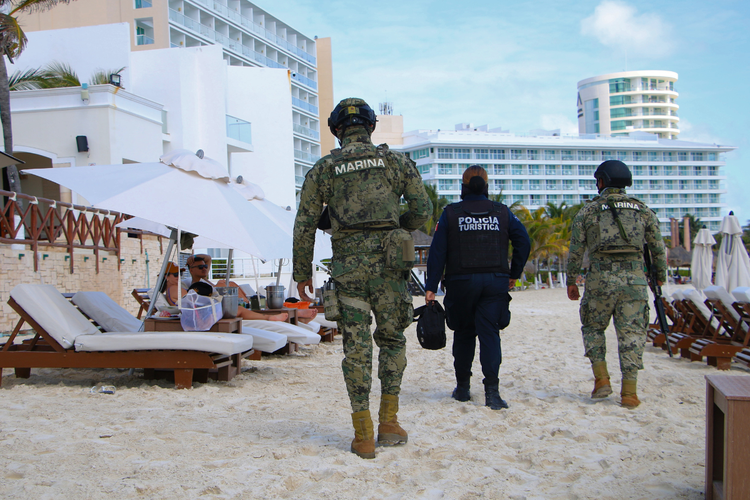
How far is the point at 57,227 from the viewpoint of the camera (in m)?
12.3

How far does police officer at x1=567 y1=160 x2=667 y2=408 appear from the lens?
4.45 meters

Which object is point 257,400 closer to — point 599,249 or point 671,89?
point 599,249

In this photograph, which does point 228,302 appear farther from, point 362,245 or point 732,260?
point 732,260

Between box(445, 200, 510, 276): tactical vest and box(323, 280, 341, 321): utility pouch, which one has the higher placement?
box(445, 200, 510, 276): tactical vest

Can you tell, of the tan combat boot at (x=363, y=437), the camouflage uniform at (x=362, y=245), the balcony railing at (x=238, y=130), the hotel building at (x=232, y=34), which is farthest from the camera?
the hotel building at (x=232, y=34)

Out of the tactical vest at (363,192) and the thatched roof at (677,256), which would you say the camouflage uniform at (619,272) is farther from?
the thatched roof at (677,256)

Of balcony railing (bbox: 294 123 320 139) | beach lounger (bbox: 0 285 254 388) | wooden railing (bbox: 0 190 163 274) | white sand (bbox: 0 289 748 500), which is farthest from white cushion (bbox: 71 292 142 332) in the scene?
balcony railing (bbox: 294 123 320 139)

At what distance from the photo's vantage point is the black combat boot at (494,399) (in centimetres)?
435

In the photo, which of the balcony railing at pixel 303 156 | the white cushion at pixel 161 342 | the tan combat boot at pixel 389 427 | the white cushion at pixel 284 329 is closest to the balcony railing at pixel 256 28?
the balcony railing at pixel 303 156

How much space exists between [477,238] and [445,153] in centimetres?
8604

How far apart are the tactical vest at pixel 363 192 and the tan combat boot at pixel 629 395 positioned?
90.2 inches

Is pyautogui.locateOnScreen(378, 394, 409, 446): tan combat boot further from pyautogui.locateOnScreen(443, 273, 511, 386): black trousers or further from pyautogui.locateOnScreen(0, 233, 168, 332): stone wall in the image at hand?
pyautogui.locateOnScreen(0, 233, 168, 332): stone wall

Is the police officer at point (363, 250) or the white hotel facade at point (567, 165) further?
the white hotel facade at point (567, 165)

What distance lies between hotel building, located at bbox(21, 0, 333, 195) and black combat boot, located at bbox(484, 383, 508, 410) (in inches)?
962
